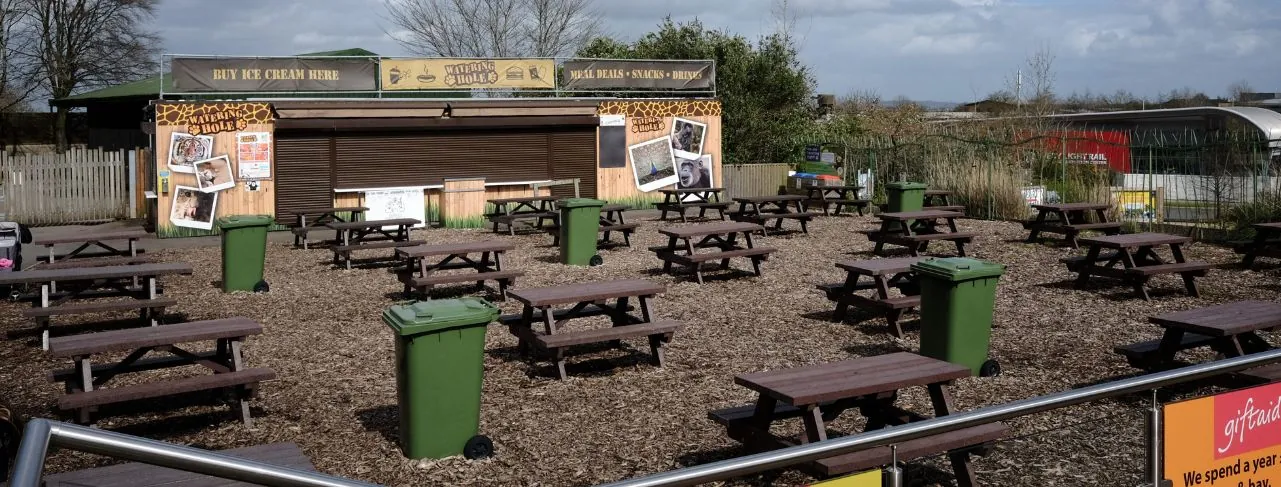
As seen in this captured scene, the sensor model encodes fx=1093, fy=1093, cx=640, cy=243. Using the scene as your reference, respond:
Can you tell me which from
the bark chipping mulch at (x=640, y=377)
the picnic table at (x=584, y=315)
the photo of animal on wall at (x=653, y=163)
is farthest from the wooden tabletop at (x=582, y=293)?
the photo of animal on wall at (x=653, y=163)

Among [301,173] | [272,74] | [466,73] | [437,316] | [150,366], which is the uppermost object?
[466,73]

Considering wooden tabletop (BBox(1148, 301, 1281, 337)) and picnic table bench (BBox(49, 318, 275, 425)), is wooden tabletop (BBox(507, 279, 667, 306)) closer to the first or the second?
picnic table bench (BBox(49, 318, 275, 425))

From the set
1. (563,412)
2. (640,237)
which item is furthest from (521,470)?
(640,237)

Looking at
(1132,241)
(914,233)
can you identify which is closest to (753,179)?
(914,233)

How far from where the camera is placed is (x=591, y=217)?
1504 centimetres

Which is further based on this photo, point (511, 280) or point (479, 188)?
point (479, 188)

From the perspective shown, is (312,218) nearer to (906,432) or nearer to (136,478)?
(136,478)

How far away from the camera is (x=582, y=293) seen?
9008mm

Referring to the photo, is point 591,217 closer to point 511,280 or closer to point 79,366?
point 511,280

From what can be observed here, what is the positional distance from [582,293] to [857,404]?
3.40 metres

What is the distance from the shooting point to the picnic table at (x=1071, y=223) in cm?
1606

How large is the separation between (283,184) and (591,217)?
27.3 ft

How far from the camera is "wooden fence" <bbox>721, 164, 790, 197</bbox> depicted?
26.8m

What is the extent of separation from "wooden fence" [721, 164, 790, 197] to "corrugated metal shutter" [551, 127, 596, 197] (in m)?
4.16
